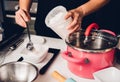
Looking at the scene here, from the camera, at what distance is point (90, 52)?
84 centimetres

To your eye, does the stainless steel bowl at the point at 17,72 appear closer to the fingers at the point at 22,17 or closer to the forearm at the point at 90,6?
the fingers at the point at 22,17

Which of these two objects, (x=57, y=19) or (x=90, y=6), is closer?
(x=57, y=19)

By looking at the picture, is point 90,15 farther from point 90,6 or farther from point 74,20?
point 74,20

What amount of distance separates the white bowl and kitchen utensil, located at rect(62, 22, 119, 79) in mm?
35

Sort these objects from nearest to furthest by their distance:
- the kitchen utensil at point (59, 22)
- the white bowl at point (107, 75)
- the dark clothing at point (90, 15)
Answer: the white bowl at point (107, 75)
the kitchen utensil at point (59, 22)
the dark clothing at point (90, 15)

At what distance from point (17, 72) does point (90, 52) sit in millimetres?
286

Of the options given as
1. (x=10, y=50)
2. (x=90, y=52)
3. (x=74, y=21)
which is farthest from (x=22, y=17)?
(x=90, y=52)

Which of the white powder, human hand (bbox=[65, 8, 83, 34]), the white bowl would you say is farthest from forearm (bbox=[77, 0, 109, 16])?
the white bowl

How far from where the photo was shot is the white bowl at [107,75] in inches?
32.9

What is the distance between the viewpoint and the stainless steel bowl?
2.89ft

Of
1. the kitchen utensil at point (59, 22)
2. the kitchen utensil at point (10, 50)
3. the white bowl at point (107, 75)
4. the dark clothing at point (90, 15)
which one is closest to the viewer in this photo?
the white bowl at point (107, 75)

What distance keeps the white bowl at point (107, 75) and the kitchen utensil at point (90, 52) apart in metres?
0.03

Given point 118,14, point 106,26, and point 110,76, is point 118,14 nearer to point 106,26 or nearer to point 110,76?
point 106,26

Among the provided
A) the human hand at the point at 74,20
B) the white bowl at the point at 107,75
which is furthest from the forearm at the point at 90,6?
the white bowl at the point at 107,75
